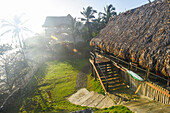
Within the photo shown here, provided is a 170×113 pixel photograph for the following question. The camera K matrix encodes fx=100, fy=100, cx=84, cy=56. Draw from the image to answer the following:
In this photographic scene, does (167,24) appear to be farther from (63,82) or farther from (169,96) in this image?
(63,82)

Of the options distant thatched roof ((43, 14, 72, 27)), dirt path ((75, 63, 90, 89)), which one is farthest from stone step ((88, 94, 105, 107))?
distant thatched roof ((43, 14, 72, 27))

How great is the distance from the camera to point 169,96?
4902 mm

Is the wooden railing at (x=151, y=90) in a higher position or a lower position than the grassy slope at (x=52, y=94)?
higher

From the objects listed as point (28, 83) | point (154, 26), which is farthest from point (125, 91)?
point (28, 83)

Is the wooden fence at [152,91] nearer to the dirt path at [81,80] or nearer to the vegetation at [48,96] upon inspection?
the vegetation at [48,96]

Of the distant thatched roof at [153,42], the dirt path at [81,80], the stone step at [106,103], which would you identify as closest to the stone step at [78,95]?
the dirt path at [81,80]

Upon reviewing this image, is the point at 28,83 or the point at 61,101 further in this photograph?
the point at 28,83

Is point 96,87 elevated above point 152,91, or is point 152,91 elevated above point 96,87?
point 152,91

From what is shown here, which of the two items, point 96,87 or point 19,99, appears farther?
point 96,87

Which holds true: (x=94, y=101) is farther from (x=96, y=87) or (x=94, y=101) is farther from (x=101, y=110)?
(x=96, y=87)

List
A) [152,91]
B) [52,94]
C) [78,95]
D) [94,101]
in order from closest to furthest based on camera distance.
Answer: [152,91] < [94,101] < [78,95] < [52,94]

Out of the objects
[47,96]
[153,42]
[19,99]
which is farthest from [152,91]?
[19,99]

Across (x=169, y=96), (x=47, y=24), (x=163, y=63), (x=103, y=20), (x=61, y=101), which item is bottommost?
(x=61, y=101)

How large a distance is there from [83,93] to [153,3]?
10.4m
